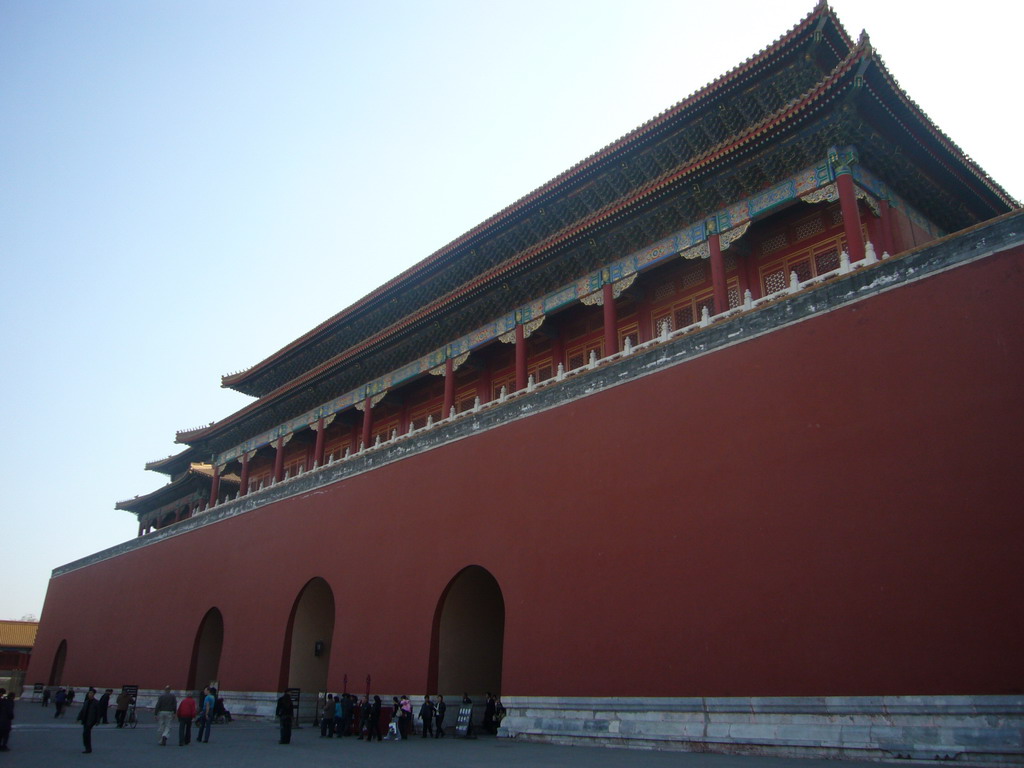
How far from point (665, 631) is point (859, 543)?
237cm

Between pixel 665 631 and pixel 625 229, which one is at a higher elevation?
pixel 625 229

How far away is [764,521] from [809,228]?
5.39 m

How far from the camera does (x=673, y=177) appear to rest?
37.3 feet

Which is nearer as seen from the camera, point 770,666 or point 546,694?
point 770,666

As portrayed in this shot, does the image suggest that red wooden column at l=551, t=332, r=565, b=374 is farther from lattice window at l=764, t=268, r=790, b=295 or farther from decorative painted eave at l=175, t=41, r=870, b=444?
lattice window at l=764, t=268, r=790, b=295

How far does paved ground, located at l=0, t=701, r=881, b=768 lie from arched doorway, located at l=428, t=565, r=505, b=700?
1.06m

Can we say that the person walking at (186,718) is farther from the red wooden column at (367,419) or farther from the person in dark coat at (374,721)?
the red wooden column at (367,419)

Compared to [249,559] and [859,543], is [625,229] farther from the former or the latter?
[249,559]

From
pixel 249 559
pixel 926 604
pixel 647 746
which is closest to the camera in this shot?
pixel 926 604

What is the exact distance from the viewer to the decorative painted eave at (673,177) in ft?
31.7

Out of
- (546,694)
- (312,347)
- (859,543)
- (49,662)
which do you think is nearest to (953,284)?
(859,543)

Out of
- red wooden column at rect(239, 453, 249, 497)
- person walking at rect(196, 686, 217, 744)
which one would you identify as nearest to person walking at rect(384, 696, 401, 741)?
person walking at rect(196, 686, 217, 744)

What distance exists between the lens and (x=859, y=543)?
735cm

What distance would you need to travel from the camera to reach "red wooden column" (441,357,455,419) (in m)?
14.9
